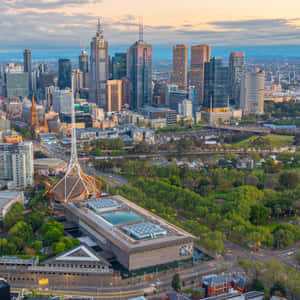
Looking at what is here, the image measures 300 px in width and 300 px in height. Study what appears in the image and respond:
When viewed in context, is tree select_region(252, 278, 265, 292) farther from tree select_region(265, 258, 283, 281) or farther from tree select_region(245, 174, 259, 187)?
tree select_region(245, 174, 259, 187)

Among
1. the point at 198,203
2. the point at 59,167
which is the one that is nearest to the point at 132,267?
the point at 198,203

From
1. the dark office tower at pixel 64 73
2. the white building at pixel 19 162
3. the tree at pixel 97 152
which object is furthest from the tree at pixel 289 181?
the dark office tower at pixel 64 73

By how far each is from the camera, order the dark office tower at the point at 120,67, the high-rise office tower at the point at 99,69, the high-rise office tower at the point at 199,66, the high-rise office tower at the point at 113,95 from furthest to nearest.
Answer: the dark office tower at the point at 120,67 < the high-rise office tower at the point at 199,66 < the high-rise office tower at the point at 99,69 < the high-rise office tower at the point at 113,95

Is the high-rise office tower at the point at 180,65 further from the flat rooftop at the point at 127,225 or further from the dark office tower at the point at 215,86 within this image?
the flat rooftop at the point at 127,225

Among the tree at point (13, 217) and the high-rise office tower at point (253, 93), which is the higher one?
the high-rise office tower at point (253, 93)

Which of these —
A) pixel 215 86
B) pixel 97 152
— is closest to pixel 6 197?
pixel 97 152

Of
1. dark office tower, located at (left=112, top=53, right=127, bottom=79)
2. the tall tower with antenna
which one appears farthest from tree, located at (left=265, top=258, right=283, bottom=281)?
dark office tower, located at (left=112, top=53, right=127, bottom=79)
